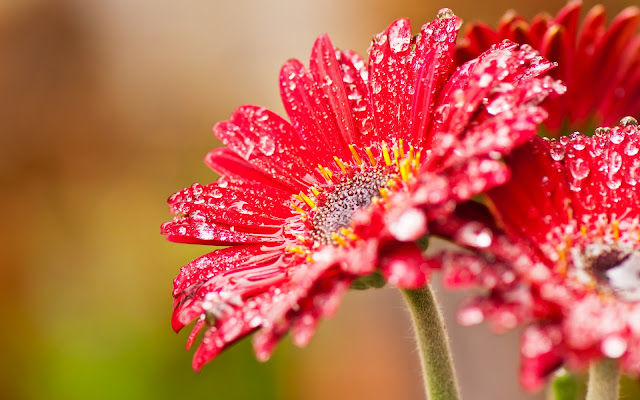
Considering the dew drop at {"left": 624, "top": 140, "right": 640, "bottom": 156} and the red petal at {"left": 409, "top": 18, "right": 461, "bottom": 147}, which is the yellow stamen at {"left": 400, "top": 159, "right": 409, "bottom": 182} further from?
the dew drop at {"left": 624, "top": 140, "right": 640, "bottom": 156}

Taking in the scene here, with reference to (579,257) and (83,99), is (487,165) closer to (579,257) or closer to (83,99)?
(579,257)

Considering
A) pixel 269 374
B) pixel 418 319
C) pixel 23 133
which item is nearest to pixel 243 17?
pixel 23 133

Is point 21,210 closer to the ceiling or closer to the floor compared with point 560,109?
closer to the ceiling

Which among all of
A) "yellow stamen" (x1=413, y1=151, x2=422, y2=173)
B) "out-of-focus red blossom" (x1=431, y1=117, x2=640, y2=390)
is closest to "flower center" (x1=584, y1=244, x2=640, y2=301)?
"out-of-focus red blossom" (x1=431, y1=117, x2=640, y2=390)

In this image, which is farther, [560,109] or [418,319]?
[560,109]

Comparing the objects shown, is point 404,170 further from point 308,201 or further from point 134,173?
point 134,173

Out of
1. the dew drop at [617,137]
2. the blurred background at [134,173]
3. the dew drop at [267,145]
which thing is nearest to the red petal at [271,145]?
the dew drop at [267,145]

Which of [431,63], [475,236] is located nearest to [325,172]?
[431,63]

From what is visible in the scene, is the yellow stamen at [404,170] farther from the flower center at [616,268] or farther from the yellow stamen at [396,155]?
the flower center at [616,268]
